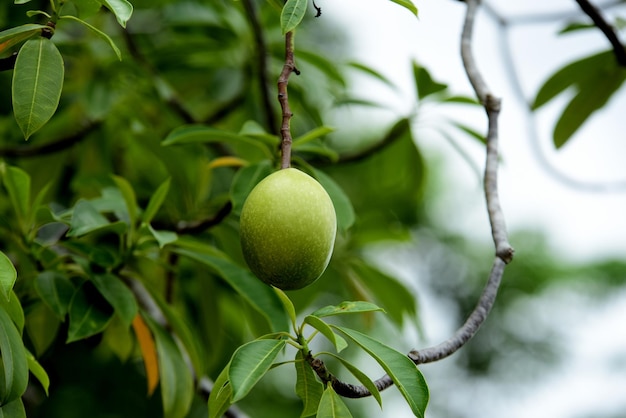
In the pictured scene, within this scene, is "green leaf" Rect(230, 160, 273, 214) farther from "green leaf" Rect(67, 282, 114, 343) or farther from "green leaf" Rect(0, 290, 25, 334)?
"green leaf" Rect(0, 290, 25, 334)

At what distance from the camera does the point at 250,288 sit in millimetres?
1034

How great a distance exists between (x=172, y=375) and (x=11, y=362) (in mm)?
382

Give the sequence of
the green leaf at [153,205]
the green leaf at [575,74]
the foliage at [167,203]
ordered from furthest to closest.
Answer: the green leaf at [575,74]
the green leaf at [153,205]
the foliage at [167,203]

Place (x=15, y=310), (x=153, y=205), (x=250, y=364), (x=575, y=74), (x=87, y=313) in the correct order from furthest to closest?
(x=575, y=74) < (x=153, y=205) < (x=87, y=313) < (x=15, y=310) < (x=250, y=364)

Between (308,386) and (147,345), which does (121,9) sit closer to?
(308,386)

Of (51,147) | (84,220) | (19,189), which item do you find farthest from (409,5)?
(51,147)

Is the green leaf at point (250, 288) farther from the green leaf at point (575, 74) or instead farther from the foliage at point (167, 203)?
the green leaf at point (575, 74)

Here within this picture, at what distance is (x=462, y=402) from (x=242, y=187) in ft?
13.0

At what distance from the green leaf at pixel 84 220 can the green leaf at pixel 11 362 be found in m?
0.19

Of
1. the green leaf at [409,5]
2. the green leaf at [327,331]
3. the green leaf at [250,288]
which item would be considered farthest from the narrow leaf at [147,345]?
the green leaf at [409,5]

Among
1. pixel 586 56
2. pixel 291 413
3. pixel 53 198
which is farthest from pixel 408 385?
pixel 291 413

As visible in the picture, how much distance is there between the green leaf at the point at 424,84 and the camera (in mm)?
1367

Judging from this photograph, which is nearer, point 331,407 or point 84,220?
point 331,407

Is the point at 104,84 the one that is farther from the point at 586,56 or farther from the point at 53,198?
the point at 586,56
